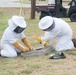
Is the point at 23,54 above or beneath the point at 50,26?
beneath

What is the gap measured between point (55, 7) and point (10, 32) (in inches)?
385

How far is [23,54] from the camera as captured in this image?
7801mm

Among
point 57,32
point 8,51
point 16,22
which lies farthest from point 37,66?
point 57,32


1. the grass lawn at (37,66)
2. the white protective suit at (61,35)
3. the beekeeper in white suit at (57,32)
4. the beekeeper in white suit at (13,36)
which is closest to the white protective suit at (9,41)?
the beekeeper in white suit at (13,36)

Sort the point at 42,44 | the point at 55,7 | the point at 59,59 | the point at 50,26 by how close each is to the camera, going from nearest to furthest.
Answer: the point at 59,59 < the point at 50,26 < the point at 42,44 < the point at 55,7

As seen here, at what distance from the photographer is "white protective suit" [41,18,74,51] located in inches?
Result: 326

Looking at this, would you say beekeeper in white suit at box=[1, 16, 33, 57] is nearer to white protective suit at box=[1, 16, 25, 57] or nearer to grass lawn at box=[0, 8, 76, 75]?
white protective suit at box=[1, 16, 25, 57]

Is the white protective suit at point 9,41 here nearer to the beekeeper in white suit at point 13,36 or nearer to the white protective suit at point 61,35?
the beekeeper in white suit at point 13,36

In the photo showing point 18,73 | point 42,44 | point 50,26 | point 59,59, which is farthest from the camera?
point 42,44

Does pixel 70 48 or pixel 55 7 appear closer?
pixel 70 48

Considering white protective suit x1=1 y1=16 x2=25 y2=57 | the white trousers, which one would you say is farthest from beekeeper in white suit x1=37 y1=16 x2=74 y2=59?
the white trousers

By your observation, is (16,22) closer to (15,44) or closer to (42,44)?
(15,44)

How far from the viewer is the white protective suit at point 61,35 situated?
8289 mm

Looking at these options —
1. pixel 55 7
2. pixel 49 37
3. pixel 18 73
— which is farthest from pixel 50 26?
pixel 55 7
